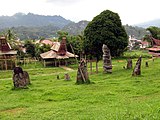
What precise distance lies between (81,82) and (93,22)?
612 inches

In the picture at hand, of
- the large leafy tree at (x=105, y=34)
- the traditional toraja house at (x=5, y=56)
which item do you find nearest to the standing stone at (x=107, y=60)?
the large leafy tree at (x=105, y=34)

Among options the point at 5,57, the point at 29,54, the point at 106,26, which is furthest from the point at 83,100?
the point at 29,54

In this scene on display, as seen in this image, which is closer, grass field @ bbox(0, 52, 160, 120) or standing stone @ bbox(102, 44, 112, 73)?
grass field @ bbox(0, 52, 160, 120)

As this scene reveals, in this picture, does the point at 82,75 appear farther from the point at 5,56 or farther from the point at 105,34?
the point at 5,56

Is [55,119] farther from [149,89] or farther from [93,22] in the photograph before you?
[93,22]

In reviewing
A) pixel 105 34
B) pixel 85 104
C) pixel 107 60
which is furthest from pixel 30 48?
pixel 85 104

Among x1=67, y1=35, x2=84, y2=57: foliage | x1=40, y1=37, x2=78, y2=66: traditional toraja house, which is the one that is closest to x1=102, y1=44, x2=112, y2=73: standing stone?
x1=40, y1=37, x2=78, y2=66: traditional toraja house

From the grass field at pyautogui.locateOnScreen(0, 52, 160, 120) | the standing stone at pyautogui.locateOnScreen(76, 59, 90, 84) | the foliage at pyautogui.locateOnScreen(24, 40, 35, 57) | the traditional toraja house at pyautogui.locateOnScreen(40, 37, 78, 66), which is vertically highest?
the foliage at pyautogui.locateOnScreen(24, 40, 35, 57)

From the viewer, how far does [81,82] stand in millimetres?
29484

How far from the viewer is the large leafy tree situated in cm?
4128

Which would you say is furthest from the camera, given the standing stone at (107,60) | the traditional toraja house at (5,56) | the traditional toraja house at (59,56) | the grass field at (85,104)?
the traditional toraja house at (59,56)

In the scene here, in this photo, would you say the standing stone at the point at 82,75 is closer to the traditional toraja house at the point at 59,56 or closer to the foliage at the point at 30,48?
the traditional toraja house at the point at 59,56

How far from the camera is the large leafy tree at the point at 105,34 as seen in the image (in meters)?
41.3

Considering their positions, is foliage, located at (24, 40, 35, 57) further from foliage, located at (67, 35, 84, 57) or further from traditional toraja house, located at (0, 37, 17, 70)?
traditional toraja house, located at (0, 37, 17, 70)
